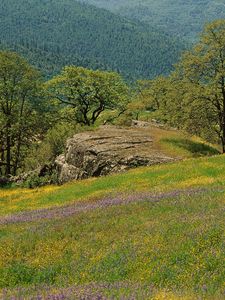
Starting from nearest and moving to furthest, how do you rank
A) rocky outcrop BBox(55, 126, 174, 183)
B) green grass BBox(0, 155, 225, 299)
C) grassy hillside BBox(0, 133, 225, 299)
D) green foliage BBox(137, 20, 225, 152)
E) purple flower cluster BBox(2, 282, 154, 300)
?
purple flower cluster BBox(2, 282, 154, 300), grassy hillside BBox(0, 133, 225, 299), green grass BBox(0, 155, 225, 299), rocky outcrop BBox(55, 126, 174, 183), green foliage BBox(137, 20, 225, 152)

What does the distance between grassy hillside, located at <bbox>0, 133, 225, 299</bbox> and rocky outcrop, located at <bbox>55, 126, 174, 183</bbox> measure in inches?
615

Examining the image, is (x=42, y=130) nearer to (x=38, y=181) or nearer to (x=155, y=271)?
(x=38, y=181)

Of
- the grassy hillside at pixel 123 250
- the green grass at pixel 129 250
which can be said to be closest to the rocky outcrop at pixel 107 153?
the grassy hillside at pixel 123 250

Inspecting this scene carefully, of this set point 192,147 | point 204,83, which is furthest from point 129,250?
point 204,83

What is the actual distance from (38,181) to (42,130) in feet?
71.2

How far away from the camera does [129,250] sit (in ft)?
37.4

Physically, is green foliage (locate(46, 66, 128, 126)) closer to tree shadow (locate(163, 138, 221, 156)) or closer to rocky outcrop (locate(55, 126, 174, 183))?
rocky outcrop (locate(55, 126, 174, 183))

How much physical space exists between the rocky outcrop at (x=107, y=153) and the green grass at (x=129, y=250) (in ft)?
57.7

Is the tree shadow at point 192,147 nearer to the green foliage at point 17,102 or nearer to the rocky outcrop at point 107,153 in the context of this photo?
the rocky outcrop at point 107,153

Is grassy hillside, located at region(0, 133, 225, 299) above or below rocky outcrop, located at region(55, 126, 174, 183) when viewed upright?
above

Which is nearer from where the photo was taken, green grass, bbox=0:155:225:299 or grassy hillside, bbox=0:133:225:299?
grassy hillside, bbox=0:133:225:299

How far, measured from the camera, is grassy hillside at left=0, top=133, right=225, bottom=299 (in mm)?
8547

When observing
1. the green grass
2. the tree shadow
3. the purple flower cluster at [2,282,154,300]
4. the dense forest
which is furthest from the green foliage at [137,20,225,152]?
the purple flower cluster at [2,282,154,300]

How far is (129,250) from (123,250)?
21cm
